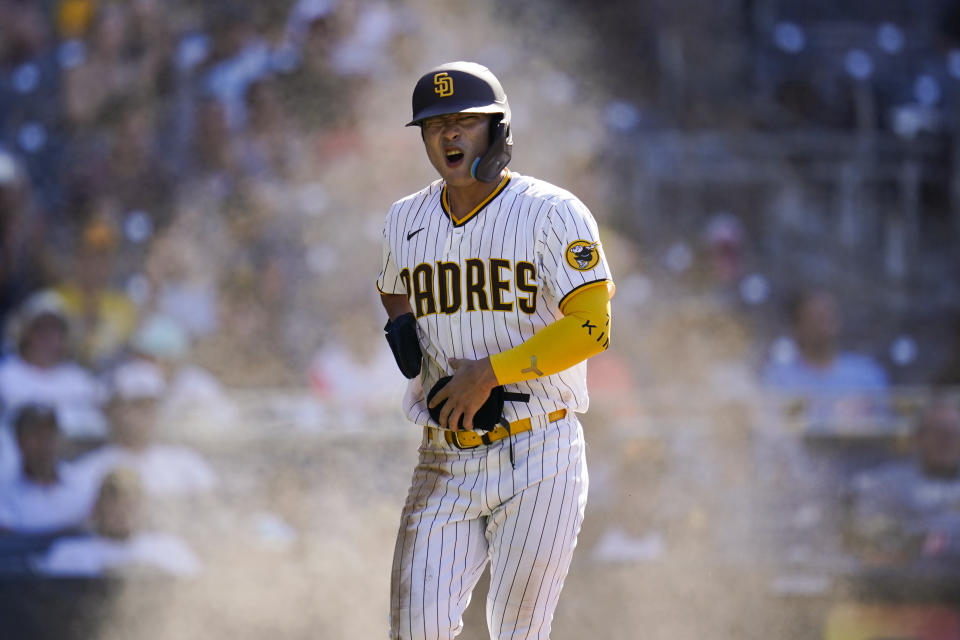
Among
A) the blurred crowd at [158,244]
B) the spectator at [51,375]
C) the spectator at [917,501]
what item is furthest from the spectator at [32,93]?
the spectator at [917,501]

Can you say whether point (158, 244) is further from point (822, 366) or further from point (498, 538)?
point (498, 538)

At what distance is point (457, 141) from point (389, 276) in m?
0.44

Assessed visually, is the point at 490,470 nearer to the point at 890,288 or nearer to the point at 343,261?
the point at 343,261

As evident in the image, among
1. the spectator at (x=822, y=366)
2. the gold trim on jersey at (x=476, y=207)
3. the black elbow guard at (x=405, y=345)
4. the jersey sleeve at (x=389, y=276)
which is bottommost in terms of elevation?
the spectator at (x=822, y=366)

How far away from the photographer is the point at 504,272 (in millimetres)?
2648

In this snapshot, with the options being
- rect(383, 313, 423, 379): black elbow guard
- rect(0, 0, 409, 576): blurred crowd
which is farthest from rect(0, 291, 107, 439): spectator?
rect(383, 313, 423, 379): black elbow guard

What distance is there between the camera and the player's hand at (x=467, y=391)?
2572 millimetres

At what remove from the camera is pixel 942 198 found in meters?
6.37

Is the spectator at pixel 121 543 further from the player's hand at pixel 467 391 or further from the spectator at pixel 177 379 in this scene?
the player's hand at pixel 467 391

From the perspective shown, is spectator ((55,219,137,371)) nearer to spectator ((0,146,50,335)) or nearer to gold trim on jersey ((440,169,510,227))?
spectator ((0,146,50,335))

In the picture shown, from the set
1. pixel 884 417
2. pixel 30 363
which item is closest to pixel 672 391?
pixel 884 417

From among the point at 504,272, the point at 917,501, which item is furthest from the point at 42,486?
the point at 917,501

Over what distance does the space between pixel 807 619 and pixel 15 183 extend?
4.22m

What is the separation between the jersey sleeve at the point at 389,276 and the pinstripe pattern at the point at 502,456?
13 centimetres
